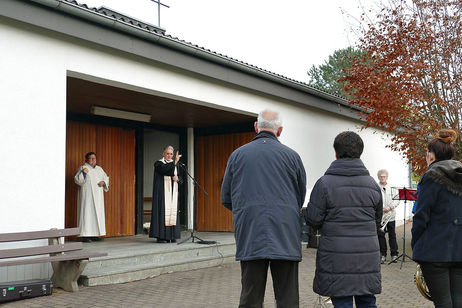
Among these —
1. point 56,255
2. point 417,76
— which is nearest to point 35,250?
point 56,255

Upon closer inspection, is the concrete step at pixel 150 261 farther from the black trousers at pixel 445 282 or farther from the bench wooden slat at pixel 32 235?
the black trousers at pixel 445 282

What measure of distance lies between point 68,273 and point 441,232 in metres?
4.54

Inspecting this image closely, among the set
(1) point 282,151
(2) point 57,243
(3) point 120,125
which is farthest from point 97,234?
(1) point 282,151

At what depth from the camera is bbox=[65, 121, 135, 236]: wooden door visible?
32.6 feet

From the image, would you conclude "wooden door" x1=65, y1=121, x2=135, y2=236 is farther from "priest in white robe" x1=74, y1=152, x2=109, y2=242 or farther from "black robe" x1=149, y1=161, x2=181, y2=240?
"black robe" x1=149, y1=161, x2=181, y2=240

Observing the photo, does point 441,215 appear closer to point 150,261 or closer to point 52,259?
point 52,259

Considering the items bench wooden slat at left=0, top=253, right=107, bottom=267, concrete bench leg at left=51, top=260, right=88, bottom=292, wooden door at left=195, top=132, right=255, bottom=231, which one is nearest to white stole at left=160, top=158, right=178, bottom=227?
wooden door at left=195, top=132, right=255, bottom=231

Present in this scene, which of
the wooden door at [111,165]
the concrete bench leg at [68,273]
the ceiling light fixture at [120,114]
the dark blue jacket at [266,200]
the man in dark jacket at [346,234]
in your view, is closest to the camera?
the dark blue jacket at [266,200]

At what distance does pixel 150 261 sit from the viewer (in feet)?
24.5

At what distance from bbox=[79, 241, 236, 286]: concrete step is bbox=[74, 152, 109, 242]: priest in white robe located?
4.05 feet

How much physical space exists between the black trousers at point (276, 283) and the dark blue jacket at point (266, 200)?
0.33 ft

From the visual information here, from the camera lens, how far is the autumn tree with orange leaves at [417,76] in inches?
385

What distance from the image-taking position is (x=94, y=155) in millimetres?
9617

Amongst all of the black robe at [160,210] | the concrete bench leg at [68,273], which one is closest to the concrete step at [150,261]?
the concrete bench leg at [68,273]
